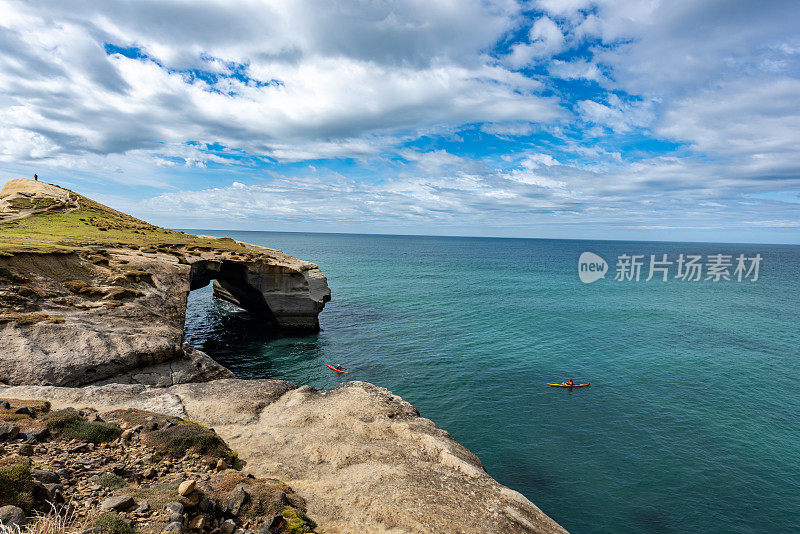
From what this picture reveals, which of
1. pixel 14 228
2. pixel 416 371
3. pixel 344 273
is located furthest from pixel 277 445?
pixel 344 273

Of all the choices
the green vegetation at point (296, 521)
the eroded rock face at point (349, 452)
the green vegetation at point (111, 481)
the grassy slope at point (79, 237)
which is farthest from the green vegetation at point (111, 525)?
the grassy slope at point (79, 237)

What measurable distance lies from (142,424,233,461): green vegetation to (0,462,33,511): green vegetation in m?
4.39

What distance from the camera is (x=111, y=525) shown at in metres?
7.80

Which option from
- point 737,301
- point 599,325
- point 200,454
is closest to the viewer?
point 200,454

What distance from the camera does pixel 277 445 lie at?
50.6 feet

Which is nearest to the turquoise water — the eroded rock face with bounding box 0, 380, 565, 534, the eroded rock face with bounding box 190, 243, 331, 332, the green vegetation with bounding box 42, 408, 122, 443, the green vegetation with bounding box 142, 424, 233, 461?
the eroded rock face with bounding box 190, 243, 331, 332

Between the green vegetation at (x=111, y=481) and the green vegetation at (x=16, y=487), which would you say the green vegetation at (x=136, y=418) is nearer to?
the green vegetation at (x=111, y=481)

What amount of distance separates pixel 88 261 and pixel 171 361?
526 inches

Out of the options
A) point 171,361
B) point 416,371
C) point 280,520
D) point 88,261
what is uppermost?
point 88,261

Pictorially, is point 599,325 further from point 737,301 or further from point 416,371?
point 737,301

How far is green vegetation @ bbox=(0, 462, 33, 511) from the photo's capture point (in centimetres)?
770

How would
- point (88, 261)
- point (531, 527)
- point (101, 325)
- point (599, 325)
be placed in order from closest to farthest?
point (531, 527)
point (101, 325)
point (88, 261)
point (599, 325)

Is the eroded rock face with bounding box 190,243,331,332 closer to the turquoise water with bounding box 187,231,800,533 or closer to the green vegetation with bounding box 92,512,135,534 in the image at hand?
the turquoise water with bounding box 187,231,800,533

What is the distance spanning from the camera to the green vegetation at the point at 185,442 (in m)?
12.5
